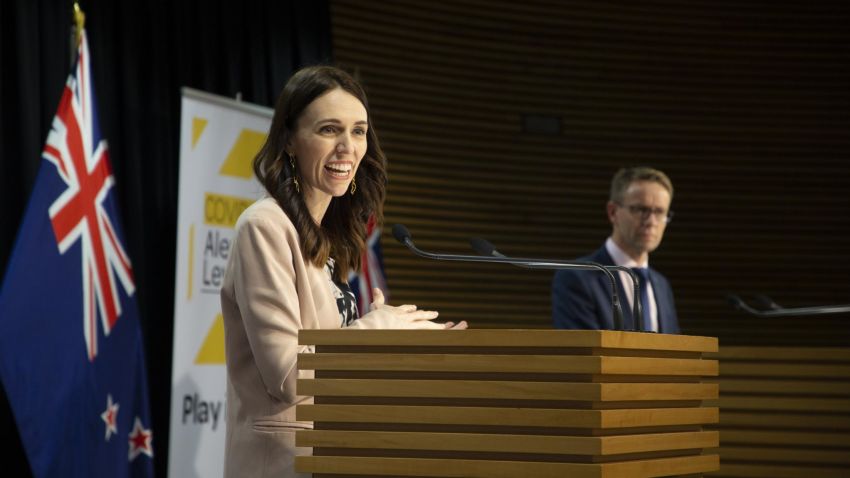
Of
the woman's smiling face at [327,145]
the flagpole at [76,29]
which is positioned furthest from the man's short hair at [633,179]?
the woman's smiling face at [327,145]

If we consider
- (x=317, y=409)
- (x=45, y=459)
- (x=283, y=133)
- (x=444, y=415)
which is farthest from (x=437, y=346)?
(x=45, y=459)

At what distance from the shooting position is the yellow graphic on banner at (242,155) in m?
5.23

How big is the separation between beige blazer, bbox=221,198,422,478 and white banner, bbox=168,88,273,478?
2674 mm

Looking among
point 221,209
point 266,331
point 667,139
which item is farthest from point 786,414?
point 667,139

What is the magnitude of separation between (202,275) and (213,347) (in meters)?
0.32

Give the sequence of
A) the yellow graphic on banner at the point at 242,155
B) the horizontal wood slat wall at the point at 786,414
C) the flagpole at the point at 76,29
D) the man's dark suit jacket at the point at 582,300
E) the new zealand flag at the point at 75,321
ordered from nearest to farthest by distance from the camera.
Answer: the horizontal wood slat wall at the point at 786,414 → the new zealand flag at the point at 75,321 → the man's dark suit jacket at the point at 582,300 → the flagpole at the point at 76,29 → the yellow graphic on banner at the point at 242,155

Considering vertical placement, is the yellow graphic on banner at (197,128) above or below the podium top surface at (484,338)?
above

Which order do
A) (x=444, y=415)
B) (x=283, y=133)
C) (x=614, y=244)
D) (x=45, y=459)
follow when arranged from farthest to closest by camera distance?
(x=614, y=244) → (x=45, y=459) → (x=283, y=133) → (x=444, y=415)

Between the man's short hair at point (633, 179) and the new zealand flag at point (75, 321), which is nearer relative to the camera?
the new zealand flag at point (75, 321)

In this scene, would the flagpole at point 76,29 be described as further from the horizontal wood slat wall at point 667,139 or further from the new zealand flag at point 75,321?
the horizontal wood slat wall at point 667,139

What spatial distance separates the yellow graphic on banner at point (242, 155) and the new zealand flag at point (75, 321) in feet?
2.26

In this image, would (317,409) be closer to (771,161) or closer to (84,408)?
(84,408)

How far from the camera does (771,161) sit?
27.7ft

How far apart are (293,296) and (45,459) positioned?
2410 mm
